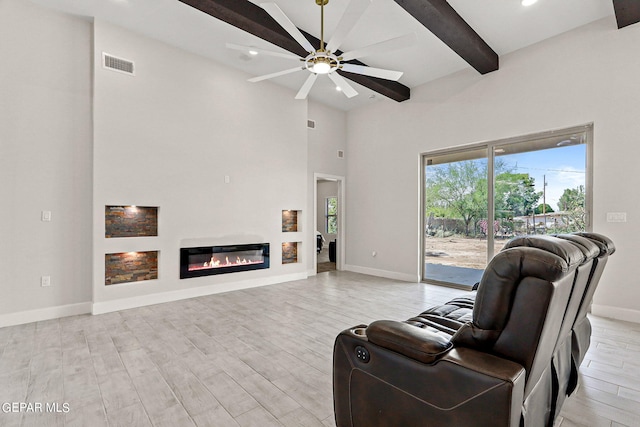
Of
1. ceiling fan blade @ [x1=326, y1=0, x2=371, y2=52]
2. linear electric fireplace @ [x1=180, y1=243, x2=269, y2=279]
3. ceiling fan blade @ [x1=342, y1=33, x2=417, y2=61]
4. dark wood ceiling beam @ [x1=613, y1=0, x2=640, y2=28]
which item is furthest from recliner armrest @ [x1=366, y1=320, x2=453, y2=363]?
dark wood ceiling beam @ [x1=613, y1=0, x2=640, y2=28]

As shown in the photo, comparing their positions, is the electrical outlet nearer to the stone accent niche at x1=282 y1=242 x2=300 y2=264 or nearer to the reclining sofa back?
the reclining sofa back

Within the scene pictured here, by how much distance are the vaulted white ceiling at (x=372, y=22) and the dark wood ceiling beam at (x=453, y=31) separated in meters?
0.10

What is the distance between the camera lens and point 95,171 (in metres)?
3.93

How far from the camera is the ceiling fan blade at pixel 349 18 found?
2412 millimetres

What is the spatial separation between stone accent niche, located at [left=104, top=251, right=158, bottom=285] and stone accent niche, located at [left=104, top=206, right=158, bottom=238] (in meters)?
0.30

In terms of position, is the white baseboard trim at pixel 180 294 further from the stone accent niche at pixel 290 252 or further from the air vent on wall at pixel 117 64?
the air vent on wall at pixel 117 64

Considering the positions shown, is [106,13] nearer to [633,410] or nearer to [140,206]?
[140,206]

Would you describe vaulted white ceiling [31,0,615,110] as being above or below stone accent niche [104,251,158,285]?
above

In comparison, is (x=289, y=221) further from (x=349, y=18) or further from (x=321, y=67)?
(x=349, y=18)

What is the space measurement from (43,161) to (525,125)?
21.5 ft

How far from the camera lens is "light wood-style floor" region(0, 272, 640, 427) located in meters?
1.95

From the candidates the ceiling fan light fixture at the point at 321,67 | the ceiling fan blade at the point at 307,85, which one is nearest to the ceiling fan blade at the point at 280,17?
the ceiling fan light fixture at the point at 321,67

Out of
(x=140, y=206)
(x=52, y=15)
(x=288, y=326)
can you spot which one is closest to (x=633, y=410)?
(x=288, y=326)

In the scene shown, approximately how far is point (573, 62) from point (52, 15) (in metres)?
6.79
